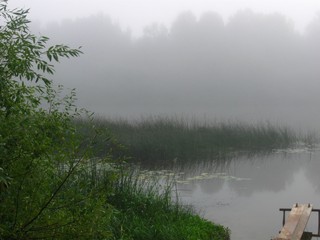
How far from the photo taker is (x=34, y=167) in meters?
3.02

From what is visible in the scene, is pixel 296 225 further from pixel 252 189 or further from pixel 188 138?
pixel 188 138

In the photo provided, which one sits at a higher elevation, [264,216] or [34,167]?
[34,167]

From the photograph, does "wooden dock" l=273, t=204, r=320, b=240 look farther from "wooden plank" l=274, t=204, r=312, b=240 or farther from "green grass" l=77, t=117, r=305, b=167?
"green grass" l=77, t=117, r=305, b=167

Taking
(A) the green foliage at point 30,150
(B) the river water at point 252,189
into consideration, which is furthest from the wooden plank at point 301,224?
(A) the green foliage at point 30,150

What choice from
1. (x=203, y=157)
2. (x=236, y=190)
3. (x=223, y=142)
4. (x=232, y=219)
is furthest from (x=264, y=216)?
(x=223, y=142)

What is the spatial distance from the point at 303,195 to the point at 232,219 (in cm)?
381

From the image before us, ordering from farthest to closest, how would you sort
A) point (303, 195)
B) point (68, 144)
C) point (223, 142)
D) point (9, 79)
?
point (223, 142) → point (303, 195) → point (68, 144) → point (9, 79)

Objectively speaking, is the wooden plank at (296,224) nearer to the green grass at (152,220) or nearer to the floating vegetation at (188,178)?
the green grass at (152,220)

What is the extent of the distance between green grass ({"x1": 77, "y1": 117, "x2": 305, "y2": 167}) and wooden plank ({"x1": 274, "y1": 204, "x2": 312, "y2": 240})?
7833 millimetres

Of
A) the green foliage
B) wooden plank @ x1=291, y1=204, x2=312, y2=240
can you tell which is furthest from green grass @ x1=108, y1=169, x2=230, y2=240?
the green foliage

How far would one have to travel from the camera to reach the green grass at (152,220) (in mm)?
5820

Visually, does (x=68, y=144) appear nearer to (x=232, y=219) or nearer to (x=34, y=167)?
(x=34, y=167)

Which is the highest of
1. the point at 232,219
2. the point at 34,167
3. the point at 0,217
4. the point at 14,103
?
the point at 14,103

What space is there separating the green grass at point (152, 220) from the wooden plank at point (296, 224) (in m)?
1.15
